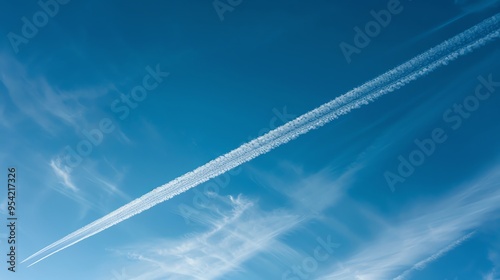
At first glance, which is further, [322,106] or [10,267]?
[10,267]

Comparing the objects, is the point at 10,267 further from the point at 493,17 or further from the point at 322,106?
the point at 493,17

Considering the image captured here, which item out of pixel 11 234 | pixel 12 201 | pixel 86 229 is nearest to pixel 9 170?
pixel 12 201

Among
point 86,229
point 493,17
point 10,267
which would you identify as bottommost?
point 10,267

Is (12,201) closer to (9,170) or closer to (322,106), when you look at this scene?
(9,170)

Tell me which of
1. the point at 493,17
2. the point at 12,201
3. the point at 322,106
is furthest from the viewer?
the point at 12,201

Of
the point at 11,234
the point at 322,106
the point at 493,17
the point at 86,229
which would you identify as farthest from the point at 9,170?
the point at 493,17

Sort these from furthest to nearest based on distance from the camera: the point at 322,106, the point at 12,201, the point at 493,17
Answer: the point at 12,201, the point at 322,106, the point at 493,17

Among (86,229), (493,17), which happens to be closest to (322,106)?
(493,17)

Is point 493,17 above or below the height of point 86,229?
above

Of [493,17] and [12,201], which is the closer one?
[493,17]
